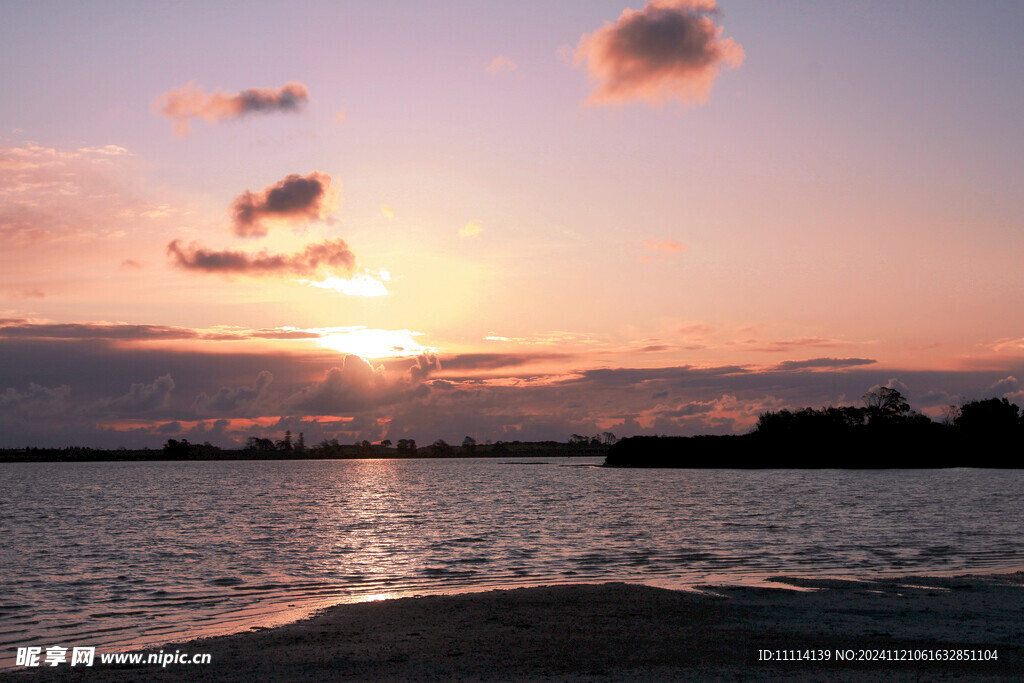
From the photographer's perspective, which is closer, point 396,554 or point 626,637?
point 626,637

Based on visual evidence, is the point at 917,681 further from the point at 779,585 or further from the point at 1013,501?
the point at 1013,501

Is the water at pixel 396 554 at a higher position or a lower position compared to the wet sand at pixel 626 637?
lower

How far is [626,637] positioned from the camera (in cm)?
2166

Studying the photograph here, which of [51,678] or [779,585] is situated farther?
[779,585]

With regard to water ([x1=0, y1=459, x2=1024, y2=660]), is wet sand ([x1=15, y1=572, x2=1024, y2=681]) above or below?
above

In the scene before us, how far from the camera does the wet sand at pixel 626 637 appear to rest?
59.5ft

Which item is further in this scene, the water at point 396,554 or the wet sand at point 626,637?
the water at point 396,554

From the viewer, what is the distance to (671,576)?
113 ft

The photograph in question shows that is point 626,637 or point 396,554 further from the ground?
point 626,637

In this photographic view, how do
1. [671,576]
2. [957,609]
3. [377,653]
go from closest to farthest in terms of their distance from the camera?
[377,653], [957,609], [671,576]

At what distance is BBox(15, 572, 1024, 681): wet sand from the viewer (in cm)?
1812

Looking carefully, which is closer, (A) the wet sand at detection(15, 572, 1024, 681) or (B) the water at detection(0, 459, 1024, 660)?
(A) the wet sand at detection(15, 572, 1024, 681)

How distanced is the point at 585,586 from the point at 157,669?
15873 millimetres

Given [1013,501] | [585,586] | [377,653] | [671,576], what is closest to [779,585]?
[671,576]
